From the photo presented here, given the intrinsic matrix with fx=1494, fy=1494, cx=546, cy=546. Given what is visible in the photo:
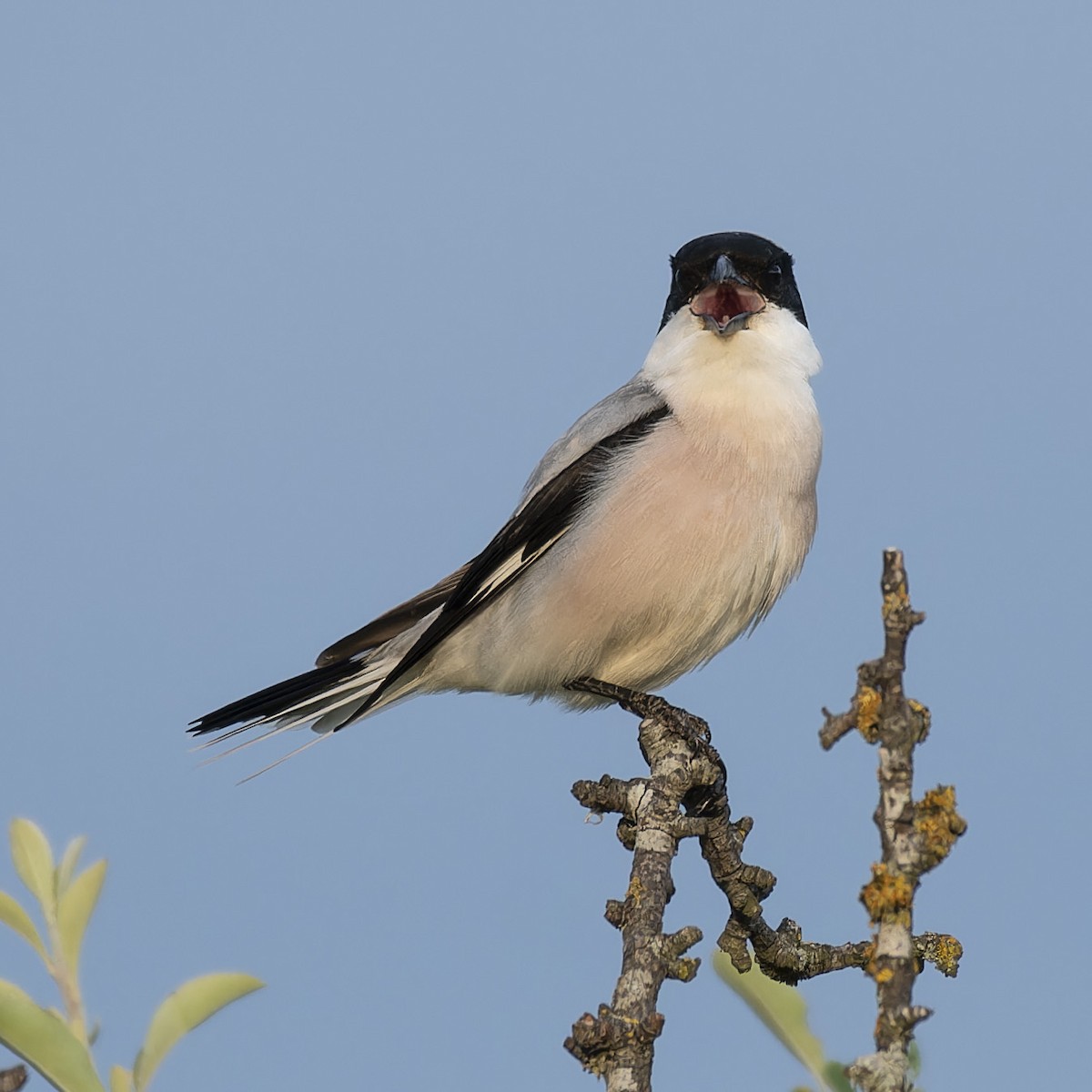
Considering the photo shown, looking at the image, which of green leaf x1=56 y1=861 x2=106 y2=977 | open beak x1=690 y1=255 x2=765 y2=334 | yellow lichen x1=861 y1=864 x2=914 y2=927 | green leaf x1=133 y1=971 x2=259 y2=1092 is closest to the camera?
yellow lichen x1=861 y1=864 x2=914 y2=927

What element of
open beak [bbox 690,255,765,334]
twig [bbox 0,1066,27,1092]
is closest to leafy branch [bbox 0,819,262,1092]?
twig [bbox 0,1066,27,1092]

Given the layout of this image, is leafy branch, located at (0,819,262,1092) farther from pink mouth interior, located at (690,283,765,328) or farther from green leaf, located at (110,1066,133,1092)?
pink mouth interior, located at (690,283,765,328)

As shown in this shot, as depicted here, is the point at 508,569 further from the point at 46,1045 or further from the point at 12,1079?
the point at 12,1079

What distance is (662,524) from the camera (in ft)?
16.3

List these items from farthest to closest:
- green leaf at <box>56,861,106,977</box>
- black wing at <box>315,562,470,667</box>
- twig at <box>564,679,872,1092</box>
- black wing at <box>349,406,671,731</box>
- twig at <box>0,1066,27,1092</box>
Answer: black wing at <box>315,562,470,667</box>, black wing at <box>349,406,671,731</box>, twig at <box>564,679,872,1092</box>, green leaf at <box>56,861,106,977</box>, twig at <box>0,1066,27,1092</box>

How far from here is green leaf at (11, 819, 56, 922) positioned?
240 centimetres

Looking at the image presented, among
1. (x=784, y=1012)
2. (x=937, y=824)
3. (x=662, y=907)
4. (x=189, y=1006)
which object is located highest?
(x=662, y=907)

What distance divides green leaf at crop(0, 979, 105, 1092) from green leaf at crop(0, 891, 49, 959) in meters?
0.35

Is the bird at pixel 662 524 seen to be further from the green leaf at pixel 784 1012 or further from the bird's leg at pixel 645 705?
the green leaf at pixel 784 1012

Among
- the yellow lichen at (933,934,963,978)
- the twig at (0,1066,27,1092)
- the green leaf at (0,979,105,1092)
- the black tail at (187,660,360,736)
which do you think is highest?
the black tail at (187,660,360,736)

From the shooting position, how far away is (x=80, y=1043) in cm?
199

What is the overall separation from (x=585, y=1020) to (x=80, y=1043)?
93cm

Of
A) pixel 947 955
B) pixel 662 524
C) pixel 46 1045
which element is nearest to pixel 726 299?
pixel 662 524

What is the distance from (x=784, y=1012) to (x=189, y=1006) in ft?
2.97
